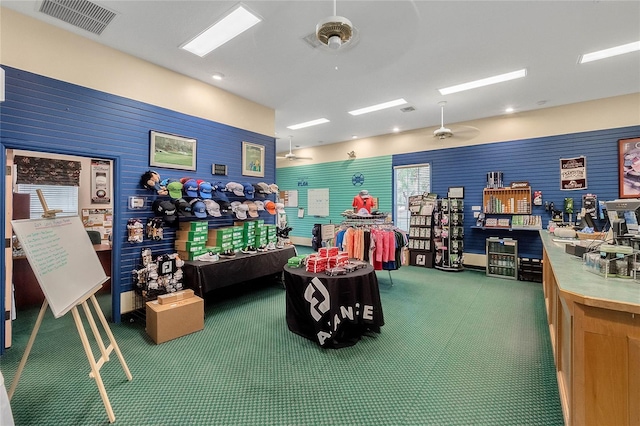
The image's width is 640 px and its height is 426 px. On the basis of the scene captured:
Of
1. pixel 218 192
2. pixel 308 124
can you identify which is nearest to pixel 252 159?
pixel 218 192

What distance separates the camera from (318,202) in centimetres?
959

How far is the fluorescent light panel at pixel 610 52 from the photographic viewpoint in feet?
11.7

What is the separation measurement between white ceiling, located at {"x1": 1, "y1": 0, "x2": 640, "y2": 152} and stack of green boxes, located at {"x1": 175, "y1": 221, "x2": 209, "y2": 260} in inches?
92.3

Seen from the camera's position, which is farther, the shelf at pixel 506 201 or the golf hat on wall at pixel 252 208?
the shelf at pixel 506 201

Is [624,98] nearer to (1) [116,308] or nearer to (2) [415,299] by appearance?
(2) [415,299]

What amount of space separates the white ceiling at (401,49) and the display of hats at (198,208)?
6.53ft

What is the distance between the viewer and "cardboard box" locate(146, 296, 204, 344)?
10.1 ft

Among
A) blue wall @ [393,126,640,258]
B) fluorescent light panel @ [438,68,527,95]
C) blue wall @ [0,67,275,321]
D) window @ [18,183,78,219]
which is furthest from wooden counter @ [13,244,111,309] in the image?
blue wall @ [393,126,640,258]

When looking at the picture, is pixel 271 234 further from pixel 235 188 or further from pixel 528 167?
pixel 528 167

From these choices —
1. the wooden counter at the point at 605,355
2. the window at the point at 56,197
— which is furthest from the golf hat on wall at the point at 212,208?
the wooden counter at the point at 605,355

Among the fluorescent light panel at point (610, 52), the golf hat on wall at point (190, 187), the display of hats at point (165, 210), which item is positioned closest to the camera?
the fluorescent light panel at point (610, 52)

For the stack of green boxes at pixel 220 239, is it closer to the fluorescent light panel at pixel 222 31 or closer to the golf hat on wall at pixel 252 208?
the golf hat on wall at pixel 252 208

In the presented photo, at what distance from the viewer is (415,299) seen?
14.9ft

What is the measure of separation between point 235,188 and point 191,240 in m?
A: 1.19
